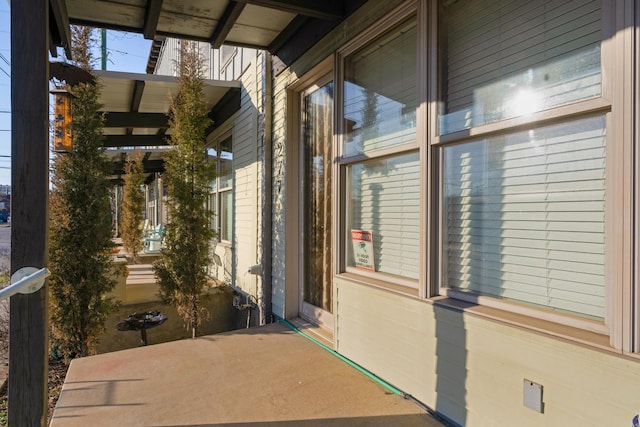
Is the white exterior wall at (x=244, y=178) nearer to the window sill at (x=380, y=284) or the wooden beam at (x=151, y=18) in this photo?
the wooden beam at (x=151, y=18)

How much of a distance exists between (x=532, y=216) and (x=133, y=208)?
1164 centimetres

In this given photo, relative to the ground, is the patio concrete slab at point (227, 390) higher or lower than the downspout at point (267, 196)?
lower

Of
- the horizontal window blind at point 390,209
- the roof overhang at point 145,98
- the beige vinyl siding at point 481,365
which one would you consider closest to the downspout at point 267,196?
the roof overhang at point 145,98

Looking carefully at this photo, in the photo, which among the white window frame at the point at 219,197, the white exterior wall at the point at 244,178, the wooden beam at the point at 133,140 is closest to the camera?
the white exterior wall at the point at 244,178

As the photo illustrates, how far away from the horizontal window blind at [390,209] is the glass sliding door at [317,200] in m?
0.62

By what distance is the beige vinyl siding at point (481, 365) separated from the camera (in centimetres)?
155

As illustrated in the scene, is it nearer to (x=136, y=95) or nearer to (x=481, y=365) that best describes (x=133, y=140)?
(x=136, y=95)

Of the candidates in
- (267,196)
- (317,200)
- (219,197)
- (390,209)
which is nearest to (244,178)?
(267,196)

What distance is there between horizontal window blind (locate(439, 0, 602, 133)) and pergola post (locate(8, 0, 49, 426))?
6.90 ft

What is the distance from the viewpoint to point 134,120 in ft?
21.9

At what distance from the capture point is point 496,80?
2.10 metres

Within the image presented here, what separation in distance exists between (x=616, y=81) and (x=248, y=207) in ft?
14.7

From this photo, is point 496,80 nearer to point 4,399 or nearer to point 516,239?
point 516,239

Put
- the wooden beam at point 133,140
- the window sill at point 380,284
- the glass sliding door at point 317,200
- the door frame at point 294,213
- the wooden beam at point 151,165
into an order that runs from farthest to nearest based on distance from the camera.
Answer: the wooden beam at point 151,165 → the wooden beam at point 133,140 → the door frame at point 294,213 → the glass sliding door at point 317,200 → the window sill at point 380,284
